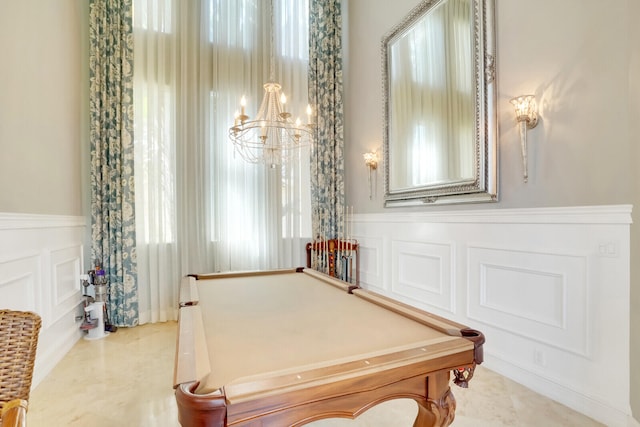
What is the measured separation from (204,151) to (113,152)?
90 cm

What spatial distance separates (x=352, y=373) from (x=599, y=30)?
2.29 meters

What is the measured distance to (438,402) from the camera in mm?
1137

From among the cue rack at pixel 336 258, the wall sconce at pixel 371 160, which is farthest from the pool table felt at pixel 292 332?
the wall sconce at pixel 371 160

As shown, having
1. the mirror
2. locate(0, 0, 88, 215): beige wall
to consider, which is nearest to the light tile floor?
locate(0, 0, 88, 215): beige wall

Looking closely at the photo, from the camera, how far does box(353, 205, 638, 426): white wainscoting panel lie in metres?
1.73

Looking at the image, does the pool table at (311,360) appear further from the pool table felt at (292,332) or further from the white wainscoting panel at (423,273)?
the white wainscoting panel at (423,273)

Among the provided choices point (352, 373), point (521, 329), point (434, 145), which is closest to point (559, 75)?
point (434, 145)

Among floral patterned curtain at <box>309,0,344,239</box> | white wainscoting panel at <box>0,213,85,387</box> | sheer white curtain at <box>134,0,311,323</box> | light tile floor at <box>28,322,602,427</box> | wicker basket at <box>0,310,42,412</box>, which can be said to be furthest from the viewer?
floral patterned curtain at <box>309,0,344,239</box>

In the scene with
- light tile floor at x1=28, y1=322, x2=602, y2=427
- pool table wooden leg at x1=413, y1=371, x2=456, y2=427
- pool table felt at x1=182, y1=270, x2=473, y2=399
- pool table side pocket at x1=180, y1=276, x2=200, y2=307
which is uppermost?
pool table side pocket at x1=180, y1=276, x2=200, y2=307

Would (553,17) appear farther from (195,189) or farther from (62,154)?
(62,154)

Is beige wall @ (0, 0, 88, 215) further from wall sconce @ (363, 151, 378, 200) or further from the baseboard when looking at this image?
the baseboard

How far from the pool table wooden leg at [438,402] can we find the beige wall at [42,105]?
2480 mm

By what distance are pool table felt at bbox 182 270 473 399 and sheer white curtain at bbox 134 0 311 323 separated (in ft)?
5.75

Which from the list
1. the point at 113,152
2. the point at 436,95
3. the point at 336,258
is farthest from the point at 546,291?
the point at 113,152
